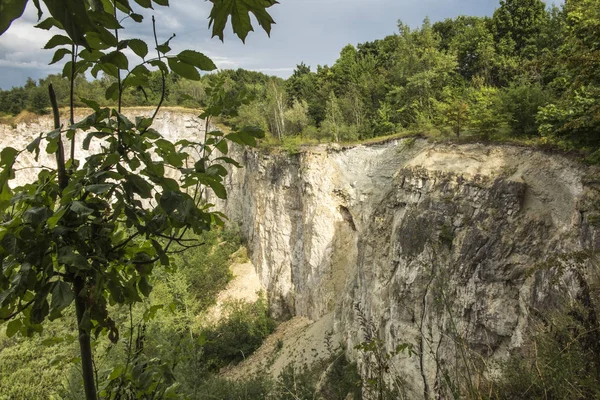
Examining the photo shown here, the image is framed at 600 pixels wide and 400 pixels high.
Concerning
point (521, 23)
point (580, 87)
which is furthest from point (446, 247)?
point (521, 23)

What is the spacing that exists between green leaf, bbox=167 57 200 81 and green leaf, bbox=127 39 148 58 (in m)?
0.09

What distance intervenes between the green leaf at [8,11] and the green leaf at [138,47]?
1.68 feet

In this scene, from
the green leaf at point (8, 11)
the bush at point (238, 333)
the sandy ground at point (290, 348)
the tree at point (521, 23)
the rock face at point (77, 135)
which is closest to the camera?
the green leaf at point (8, 11)

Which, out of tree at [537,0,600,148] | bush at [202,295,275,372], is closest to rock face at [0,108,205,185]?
bush at [202,295,275,372]

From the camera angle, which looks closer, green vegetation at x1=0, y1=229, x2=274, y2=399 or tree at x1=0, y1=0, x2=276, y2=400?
tree at x1=0, y1=0, x2=276, y2=400

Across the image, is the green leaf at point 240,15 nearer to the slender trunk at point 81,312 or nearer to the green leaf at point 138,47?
the green leaf at point 138,47

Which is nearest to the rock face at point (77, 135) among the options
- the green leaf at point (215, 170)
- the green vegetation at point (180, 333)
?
the green vegetation at point (180, 333)

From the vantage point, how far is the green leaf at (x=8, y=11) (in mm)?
519

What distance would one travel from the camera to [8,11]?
519 mm

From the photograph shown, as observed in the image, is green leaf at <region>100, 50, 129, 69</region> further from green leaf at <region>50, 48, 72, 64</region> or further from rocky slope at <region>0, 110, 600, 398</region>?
rocky slope at <region>0, 110, 600, 398</region>

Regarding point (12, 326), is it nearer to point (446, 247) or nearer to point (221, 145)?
point (221, 145)

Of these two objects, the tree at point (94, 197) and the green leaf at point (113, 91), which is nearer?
the tree at point (94, 197)

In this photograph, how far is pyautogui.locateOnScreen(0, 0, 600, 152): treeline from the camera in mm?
5992

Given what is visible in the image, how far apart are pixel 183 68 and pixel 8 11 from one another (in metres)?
0.54
